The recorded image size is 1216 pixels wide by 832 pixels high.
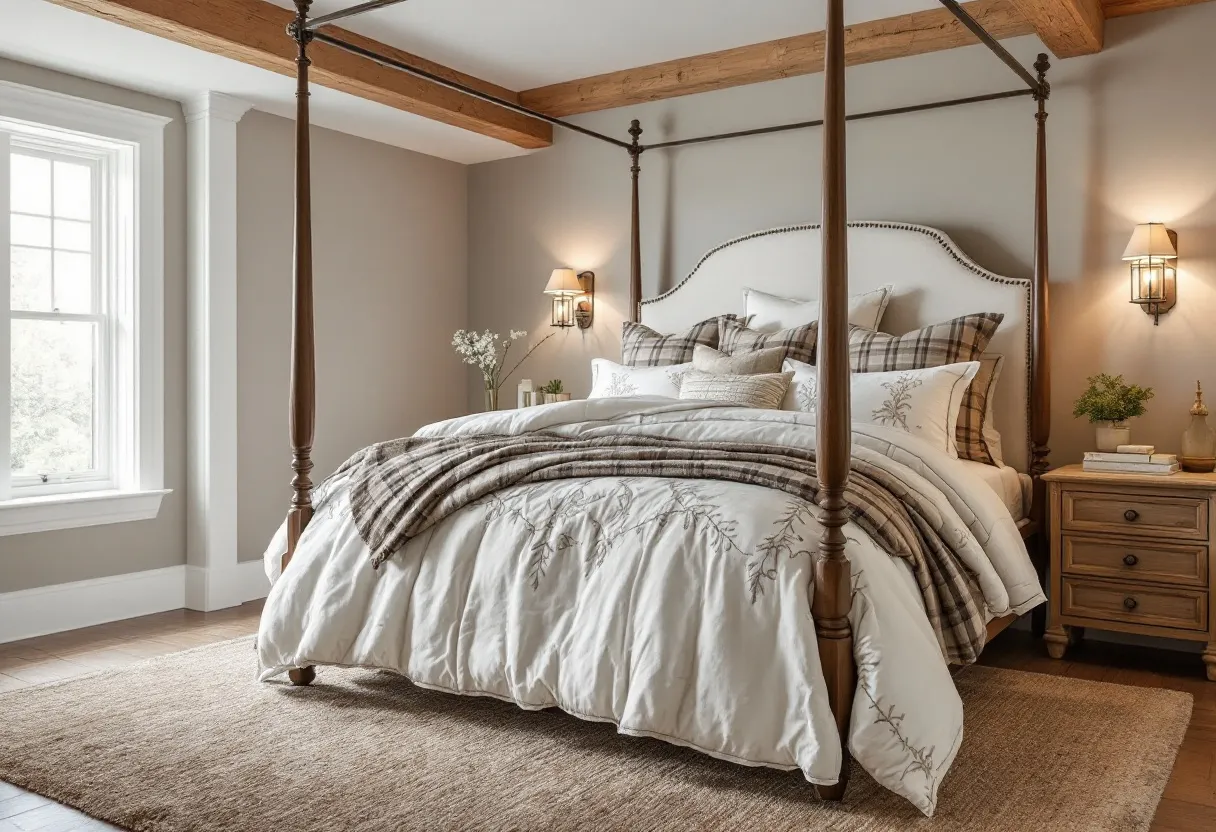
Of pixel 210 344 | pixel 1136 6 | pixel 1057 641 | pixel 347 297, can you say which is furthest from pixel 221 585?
pixel 1136 6

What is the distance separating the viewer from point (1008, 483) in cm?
387

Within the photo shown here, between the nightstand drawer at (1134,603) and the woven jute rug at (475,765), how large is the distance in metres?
0.37

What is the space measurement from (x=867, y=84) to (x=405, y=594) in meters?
3.16

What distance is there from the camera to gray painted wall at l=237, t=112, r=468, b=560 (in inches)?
192

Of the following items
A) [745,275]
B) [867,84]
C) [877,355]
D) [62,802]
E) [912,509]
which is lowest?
[62,802]

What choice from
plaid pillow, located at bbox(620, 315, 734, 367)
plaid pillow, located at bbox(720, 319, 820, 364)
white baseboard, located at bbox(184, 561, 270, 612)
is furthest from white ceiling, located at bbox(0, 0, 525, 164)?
white baseboard, located at bbox(184, 561, 270, 612)

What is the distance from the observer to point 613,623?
2.52 metres

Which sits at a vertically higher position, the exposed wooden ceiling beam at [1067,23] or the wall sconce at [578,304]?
the exposed wooden ceiling beam at [1067,23]

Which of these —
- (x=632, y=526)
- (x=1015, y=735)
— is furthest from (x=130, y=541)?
(x=1015, y=735)

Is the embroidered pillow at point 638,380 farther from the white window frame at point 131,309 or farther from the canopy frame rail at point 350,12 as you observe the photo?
the white window frame at point 131,309

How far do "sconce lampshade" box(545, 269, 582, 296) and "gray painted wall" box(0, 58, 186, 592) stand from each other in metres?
1.78

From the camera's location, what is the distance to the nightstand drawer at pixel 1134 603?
11.5 ft

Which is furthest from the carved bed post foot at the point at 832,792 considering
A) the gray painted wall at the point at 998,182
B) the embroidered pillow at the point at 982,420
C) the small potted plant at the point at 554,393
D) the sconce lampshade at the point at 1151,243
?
the small potted plant at the point at 554,393

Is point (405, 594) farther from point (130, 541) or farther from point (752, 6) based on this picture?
point (752, 6)
